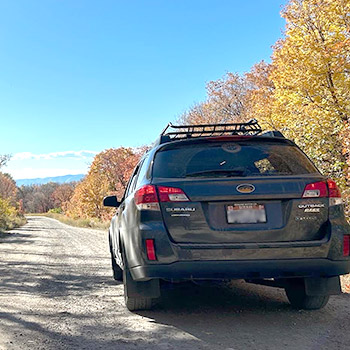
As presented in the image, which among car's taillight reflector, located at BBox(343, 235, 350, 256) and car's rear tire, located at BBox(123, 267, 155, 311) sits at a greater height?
car's taillight reflector, located at BBox(343, 235, 350, 256)

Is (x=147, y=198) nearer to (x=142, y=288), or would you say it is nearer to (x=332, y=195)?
(x=142, y=288)

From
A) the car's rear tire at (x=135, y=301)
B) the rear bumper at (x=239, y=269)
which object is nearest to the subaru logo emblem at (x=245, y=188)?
the rear bumper at (x=239, y=269)

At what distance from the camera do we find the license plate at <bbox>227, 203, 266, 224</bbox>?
3.43 m

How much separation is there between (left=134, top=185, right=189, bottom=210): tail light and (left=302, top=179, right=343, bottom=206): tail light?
115cm

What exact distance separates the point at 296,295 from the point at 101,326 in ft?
7.39

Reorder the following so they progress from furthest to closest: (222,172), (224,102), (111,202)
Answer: (224,102)
(111,202)
(222,172)

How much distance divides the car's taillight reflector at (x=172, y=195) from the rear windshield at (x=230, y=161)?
0.20 m

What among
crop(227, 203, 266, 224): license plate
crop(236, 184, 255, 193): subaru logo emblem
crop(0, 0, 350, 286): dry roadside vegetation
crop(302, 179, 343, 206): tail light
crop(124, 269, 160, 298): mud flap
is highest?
crop(0, 0, 350, 286): dry roadside vegetation

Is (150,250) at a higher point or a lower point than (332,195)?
lower

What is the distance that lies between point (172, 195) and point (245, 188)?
69 centimetres

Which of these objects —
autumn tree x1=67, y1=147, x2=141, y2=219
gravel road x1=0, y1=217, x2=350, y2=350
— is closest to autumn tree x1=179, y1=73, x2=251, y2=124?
autumn tree x1=67, y1=147, x2=141, y2=219

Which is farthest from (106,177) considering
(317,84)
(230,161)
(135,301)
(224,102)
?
(230,161)

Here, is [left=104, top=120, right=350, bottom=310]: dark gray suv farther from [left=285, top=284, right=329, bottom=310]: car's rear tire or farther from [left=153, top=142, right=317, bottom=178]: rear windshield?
[left=285, top=284, right=329, bottom=310]: car's rear tire

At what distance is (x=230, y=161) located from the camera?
150 inches
